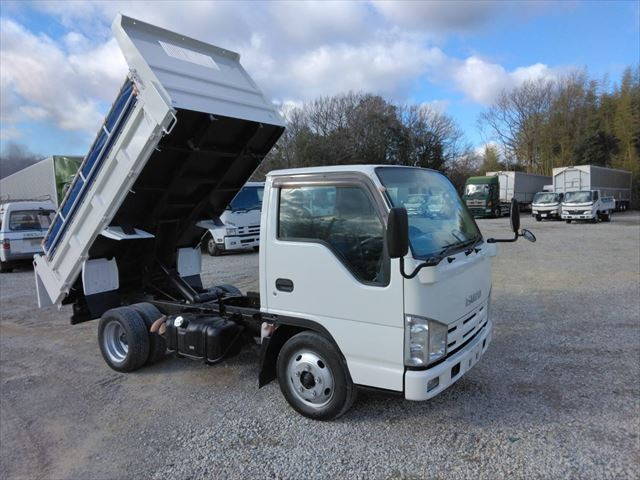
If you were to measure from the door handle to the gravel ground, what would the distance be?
3.79 ft

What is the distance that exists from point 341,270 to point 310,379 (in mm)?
1026

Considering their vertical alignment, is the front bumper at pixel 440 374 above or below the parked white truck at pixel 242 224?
below

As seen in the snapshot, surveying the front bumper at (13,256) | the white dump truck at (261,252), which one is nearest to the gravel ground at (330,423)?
the white dump truck at (261,252)

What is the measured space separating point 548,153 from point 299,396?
52.9m

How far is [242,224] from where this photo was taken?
14.2m

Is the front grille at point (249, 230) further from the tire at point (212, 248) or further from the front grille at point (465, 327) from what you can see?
the front grille at point (465, 327)

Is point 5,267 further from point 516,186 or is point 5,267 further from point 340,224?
point 516,186

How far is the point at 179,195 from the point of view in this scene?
18.3ft

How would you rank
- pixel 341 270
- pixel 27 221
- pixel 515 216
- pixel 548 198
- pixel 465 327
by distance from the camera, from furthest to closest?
pixel 548 198
pixel 27 221
pixel 515 216
pixel 465 327
pixel 341 270

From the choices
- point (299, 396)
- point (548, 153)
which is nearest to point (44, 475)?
point (299, 396)

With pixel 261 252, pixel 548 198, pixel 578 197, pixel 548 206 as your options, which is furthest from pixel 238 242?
pixel 548 198

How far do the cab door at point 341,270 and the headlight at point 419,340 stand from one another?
2.1 inches

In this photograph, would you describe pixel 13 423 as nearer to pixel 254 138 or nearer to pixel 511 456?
pixel 254 138

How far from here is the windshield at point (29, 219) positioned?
1384cm
